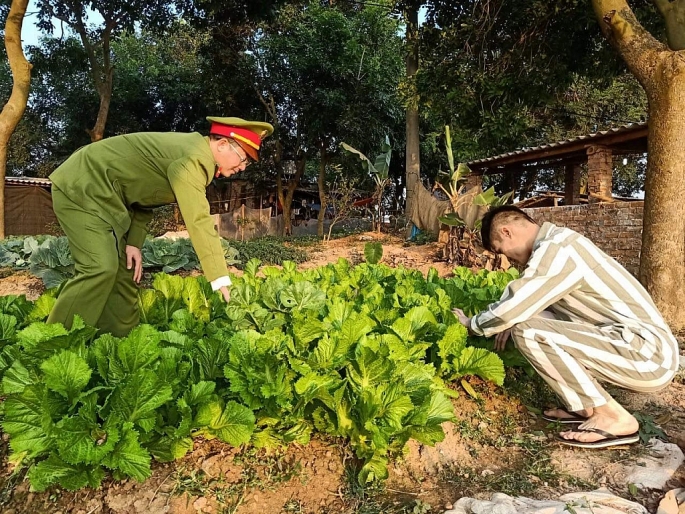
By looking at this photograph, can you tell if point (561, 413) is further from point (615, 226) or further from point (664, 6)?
point (615, 226)

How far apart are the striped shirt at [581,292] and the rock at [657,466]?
0.41 meters

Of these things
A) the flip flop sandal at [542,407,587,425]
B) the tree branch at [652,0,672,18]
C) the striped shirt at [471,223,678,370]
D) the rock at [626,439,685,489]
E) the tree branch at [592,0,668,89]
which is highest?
the tree branch at [652,0,672,18]

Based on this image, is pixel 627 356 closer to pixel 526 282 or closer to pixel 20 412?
pixel 526 282

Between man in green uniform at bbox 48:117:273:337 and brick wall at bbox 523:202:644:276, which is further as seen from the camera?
brick wall at bbox 523:202:644:276

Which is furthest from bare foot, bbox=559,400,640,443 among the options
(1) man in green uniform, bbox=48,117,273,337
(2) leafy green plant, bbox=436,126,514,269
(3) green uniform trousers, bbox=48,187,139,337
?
(2) leafy green plant, bbox=436,126,514,269

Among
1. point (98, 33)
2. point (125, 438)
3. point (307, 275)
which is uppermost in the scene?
point (98, 33)

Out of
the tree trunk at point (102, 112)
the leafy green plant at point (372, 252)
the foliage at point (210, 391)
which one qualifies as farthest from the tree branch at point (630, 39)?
the tree trunk at point (102, 112)

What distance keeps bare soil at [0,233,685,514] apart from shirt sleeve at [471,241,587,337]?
2.20ft

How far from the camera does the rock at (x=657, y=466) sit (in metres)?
2.20

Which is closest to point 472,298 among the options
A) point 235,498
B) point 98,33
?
point 235,498

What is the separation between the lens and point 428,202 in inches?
488

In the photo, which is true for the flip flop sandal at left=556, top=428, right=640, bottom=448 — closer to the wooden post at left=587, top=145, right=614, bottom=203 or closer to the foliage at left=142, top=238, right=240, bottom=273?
the foliage at left=142, top=238, right=240, bottom=273

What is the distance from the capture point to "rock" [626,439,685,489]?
2.20m

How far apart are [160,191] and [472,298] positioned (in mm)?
2131
